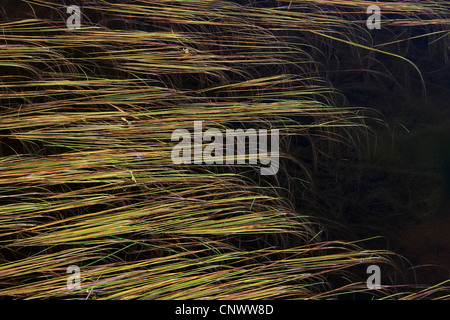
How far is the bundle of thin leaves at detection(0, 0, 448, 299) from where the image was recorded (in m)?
1.48

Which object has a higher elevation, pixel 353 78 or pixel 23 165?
pixel 353 78

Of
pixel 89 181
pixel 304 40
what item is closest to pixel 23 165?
pixel 89 181

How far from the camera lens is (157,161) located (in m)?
1.51

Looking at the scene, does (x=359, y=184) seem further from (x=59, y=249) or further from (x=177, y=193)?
(x=59, y=249)

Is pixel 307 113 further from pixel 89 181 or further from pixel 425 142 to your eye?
pixel 89 181

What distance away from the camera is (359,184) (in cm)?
157

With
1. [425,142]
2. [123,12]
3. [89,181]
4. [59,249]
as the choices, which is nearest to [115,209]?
[89,181]

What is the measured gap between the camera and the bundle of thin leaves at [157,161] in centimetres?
148

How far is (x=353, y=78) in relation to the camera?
162 cm
